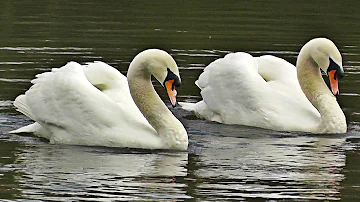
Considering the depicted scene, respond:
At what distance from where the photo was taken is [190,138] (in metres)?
13.7

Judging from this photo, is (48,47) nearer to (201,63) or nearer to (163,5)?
(201,63)

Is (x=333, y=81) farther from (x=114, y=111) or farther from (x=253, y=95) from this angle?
(x=114, y=111)

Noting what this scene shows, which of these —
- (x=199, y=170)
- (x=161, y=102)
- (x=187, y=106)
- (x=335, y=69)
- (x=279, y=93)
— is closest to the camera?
(x=199, y=170)

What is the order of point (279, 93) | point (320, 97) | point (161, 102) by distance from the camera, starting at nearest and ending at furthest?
1. point (161, 102)
2. point (320, 97)
3. point (279, 93)

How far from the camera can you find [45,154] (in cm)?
1248

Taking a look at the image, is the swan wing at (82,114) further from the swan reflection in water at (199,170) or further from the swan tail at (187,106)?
the swan tail at (187,106)

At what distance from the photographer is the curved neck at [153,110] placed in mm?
12758

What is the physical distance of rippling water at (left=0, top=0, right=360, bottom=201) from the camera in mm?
10820

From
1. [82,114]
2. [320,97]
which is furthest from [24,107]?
[320,97]

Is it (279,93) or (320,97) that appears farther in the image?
(279,93)

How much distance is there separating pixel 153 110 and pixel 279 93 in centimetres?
243

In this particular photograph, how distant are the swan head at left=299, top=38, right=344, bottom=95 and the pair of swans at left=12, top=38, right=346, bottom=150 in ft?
0.04

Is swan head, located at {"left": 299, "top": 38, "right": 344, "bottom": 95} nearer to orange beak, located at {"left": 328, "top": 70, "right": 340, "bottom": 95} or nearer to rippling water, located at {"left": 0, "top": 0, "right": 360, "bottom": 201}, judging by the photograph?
orange beak, located at {"left": 328, "top": 70, "right": 340, "bottom": 95}

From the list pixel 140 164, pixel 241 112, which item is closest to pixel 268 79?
pixel 241 112
